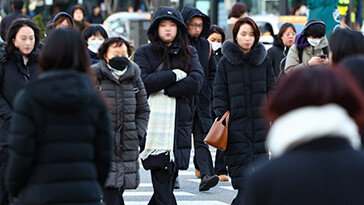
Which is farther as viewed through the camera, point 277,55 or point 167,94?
point 277,55

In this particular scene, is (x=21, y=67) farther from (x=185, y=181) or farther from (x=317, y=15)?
(x=317, y=15)

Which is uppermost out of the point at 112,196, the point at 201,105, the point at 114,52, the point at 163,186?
the point at 114,52

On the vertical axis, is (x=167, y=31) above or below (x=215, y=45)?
above

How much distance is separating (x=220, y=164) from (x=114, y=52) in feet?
12.8

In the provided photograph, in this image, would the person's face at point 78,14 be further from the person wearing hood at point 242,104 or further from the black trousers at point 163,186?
the black trousers at point 163,186

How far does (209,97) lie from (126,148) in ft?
10.7

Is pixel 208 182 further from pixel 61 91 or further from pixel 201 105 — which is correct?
pixel 61 91

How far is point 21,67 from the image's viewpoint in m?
7.05

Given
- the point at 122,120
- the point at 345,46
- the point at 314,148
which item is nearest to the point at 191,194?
the point at 122,120

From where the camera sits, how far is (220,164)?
1080cm

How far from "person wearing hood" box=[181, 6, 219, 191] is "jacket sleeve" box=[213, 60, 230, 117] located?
6.51 feet

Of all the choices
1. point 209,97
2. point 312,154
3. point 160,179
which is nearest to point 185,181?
point 209,97

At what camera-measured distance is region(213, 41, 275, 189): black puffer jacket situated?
773 centimetres

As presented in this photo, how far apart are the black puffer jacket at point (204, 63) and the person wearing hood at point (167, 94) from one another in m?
1.73
